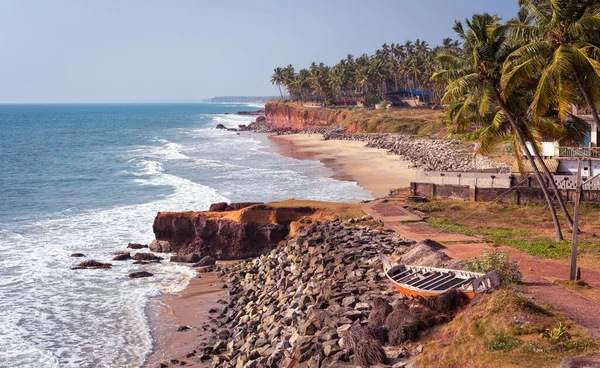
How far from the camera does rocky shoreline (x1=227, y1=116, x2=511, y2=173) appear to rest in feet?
155

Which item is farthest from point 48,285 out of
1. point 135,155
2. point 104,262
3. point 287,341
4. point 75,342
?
point 135,155

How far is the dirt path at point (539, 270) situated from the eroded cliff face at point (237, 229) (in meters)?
4.15

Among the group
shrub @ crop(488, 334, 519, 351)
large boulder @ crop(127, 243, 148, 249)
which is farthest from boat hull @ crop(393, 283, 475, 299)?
large boulder @ crop(127, 243, 148, 249)

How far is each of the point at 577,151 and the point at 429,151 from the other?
3049cm

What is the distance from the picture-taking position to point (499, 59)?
859 inches

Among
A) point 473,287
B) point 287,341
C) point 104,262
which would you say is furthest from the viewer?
point 104,262

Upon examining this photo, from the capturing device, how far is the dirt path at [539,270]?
14.2 m

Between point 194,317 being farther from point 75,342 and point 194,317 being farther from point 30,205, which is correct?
point 30,205

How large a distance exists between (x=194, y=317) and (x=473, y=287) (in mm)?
11723

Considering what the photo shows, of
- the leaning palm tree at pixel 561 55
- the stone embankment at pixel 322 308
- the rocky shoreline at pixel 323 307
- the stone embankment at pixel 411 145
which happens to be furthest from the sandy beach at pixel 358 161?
the leaning palm tree at pixel 561 55

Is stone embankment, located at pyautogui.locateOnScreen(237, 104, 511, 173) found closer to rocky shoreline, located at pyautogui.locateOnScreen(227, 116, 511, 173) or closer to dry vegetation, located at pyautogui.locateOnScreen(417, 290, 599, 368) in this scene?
rocky shoreline, located at pyautogui.locateOnScreen(227, 116, 511, 173)

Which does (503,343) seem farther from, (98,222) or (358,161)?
(358,161)

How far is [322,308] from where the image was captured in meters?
17.8

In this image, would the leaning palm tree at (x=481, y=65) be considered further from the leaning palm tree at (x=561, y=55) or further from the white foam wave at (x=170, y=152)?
the white foam wave at (x=170, y=152)
